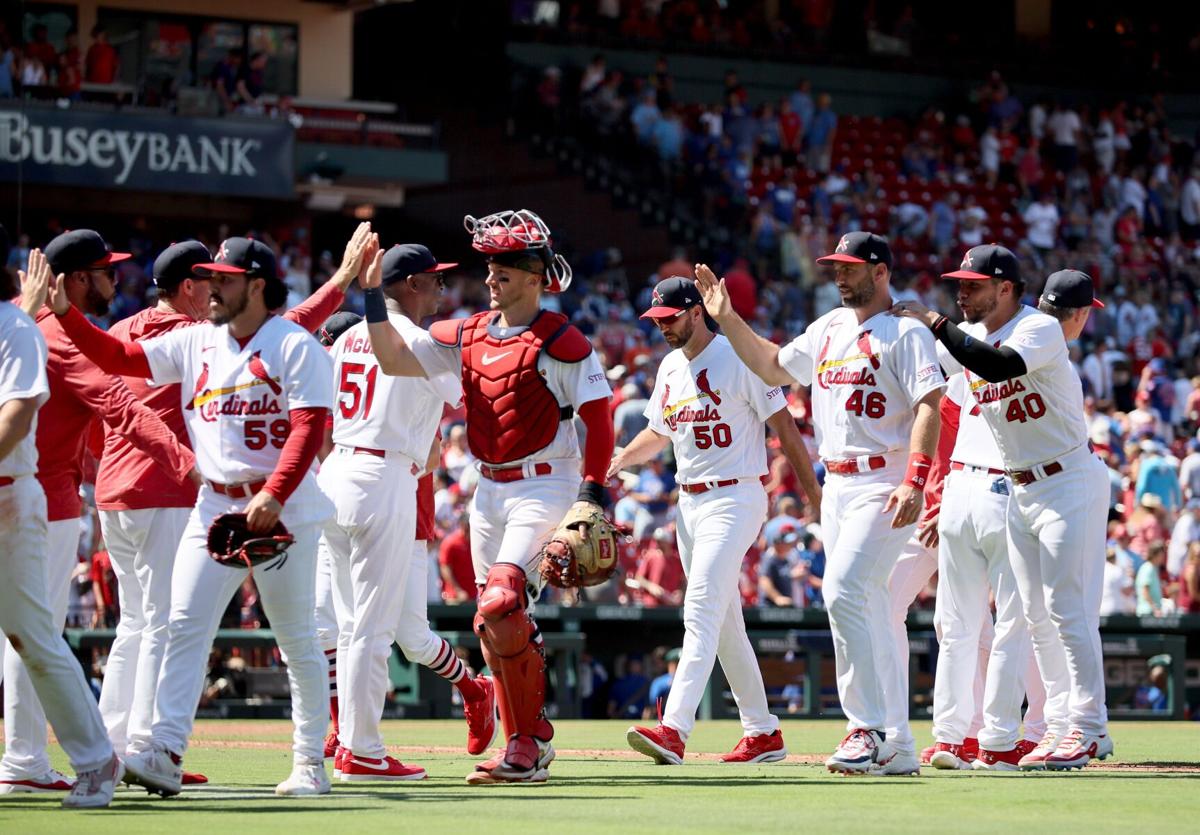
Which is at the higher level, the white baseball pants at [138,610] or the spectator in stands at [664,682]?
the white baseball pants at [138,610]

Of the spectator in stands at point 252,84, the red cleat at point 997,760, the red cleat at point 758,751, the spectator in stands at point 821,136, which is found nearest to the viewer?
the red cleat at point 997,760

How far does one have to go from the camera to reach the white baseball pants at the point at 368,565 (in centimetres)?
860

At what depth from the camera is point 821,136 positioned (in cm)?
3170

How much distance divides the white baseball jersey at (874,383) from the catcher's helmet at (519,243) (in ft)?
4.48

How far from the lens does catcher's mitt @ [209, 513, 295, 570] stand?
7.15 metres

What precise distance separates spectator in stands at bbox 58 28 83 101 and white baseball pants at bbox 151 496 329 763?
20.0 metres

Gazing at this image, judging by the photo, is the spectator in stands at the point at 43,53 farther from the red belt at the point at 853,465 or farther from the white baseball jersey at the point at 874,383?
the red belt at the point at 853,465

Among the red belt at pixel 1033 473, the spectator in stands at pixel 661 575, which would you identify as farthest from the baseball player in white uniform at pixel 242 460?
the spectator in stands at pixel 661 575

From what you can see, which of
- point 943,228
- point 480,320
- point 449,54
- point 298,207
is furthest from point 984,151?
point 480,320

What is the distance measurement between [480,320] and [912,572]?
112 inches

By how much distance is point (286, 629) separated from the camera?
295 inches

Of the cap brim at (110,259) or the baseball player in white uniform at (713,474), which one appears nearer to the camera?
the cap brim at (110,259)

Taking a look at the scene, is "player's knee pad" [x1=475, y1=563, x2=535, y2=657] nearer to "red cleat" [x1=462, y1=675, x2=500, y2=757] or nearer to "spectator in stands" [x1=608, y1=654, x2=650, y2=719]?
"red cleat" [x1=462, y1=675, x2=500, y2=757]

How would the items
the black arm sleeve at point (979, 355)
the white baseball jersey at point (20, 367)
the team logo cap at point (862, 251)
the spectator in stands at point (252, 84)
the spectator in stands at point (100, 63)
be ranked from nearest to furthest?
the white baseball jersey at point (20, 367) < the black arm sleeve at point (979, 355) < the team logo cap at point (862, 251) < the spectator in stands at point (100, 63) < the spectator in stands at point (252, 84)
